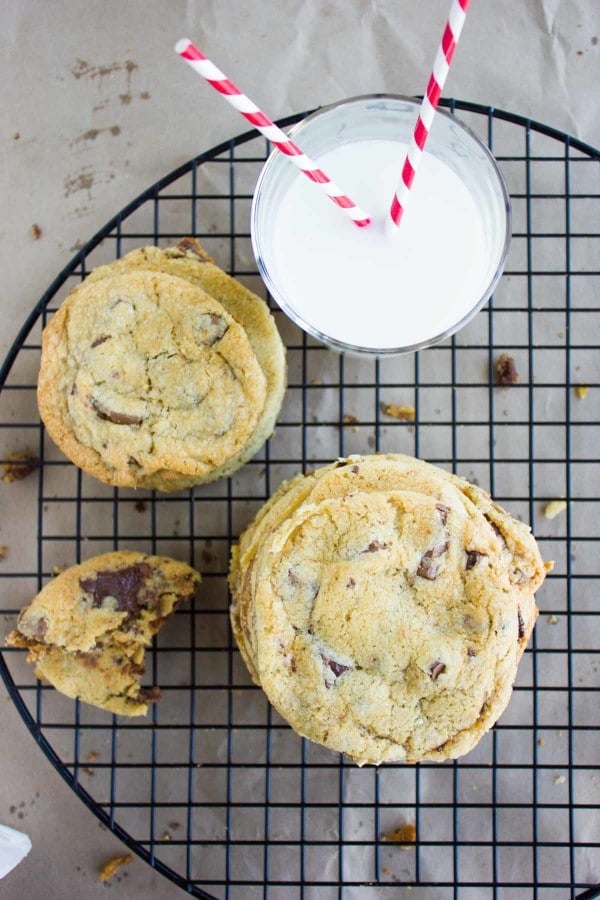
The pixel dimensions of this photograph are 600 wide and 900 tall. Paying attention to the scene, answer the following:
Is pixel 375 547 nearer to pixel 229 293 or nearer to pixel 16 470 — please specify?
pixel 229 293

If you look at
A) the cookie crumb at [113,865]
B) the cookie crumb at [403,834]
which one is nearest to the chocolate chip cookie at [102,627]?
the cookie crumb at [113,865]

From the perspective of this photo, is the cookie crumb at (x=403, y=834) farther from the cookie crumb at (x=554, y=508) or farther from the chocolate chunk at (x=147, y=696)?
the cookie crumb at (x=554, y=508)

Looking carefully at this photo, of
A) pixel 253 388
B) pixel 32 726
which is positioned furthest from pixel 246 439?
pixel 32 726

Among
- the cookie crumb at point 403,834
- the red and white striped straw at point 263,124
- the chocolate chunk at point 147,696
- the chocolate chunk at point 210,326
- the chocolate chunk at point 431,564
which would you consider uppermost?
the red and white striped straw at point 263,124

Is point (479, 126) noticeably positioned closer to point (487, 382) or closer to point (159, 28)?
point (487, 382)

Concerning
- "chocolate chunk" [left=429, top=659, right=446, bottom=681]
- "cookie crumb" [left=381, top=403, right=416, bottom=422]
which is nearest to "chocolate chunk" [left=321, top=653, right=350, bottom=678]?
"chocolate chunk" [left=429, top=659, right=446, bottom=681]
